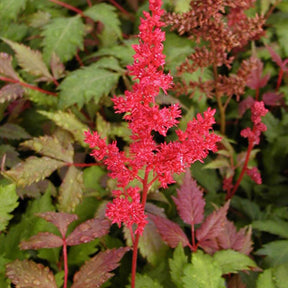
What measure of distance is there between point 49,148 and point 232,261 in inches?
32.4

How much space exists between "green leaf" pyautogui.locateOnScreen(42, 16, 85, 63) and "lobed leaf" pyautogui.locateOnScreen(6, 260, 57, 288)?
3.27 ft

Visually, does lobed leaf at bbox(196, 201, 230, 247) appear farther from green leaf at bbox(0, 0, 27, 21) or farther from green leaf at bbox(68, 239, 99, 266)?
green leaf at bbox(0, 0, 27, 21)

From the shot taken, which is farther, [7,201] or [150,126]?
[7,201]

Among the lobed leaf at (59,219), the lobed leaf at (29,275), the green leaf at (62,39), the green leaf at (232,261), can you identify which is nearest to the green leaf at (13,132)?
the green leaf at (62,39)

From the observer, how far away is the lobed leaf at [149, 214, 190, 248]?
52.0 inches

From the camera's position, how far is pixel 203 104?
1780mm

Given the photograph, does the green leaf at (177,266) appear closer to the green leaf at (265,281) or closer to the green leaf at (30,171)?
the green leaf at (265,281)

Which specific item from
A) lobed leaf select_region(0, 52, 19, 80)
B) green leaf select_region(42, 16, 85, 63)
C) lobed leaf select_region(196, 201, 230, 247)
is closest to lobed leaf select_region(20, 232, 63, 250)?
lobed leaf select_region(196, 201, 230, 247)

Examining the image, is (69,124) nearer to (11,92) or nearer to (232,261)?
(11,92)

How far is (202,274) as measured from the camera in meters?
1.18

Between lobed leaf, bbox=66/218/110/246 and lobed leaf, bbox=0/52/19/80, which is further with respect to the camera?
lobed leaf, bbox=0/52/19/80

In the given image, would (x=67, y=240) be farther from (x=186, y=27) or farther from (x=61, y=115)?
(x=186, y=27)

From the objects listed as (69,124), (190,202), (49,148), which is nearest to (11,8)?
(69,124)

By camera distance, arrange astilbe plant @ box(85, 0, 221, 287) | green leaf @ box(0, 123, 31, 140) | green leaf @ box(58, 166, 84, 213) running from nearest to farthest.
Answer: astilbe plant @ box(85, 0, 221, 287), green leaf @ box(58, 166, 84, 213), green leaf @ box(0, 123, 31, 140)
